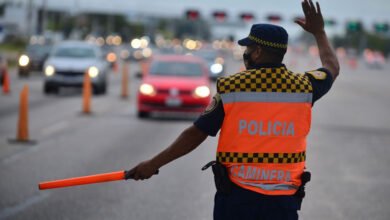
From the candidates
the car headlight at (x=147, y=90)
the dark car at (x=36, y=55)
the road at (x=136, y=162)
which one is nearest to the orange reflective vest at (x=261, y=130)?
the road at (x=136, y=162)

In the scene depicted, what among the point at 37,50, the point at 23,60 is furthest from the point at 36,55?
the point at 23,60

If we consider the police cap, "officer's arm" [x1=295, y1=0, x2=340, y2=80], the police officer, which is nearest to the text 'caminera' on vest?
the police officer

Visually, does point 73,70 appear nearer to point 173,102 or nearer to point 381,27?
point 173,102

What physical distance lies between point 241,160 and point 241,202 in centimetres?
22

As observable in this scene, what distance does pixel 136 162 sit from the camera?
41.0 ft

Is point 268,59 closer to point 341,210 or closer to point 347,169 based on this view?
point 341,210

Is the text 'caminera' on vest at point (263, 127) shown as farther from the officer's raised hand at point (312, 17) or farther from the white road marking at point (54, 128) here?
the white road marking at point (54, 128)

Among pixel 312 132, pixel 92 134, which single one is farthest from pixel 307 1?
pixel 312 132

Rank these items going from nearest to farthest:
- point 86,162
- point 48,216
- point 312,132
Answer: point 48,216
point 86,162
point 312,132

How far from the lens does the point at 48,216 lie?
8.42 metres

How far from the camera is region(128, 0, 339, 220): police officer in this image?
4.45 m

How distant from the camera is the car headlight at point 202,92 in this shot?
19.9m

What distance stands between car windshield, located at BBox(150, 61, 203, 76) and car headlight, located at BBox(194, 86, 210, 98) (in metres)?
1.21

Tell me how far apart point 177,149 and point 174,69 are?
16.8m
